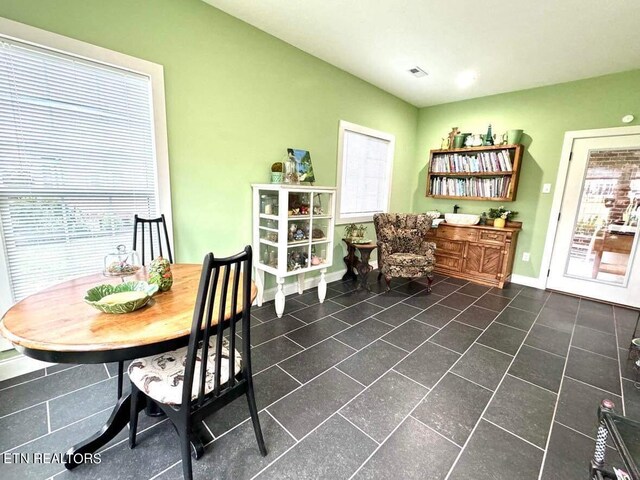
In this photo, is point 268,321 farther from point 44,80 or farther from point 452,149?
point 452,149

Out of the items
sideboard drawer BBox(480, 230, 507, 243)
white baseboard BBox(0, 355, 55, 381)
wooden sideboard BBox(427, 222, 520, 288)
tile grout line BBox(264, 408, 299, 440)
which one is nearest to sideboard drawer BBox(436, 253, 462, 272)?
wooden sideboard BBox(427, 222, 520, 288)

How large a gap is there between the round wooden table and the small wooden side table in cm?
243

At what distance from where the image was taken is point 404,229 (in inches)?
151

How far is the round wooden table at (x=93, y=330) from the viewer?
93 centimetres

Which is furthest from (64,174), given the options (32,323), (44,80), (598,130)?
(598,130)

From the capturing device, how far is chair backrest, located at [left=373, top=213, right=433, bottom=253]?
12.4 feet

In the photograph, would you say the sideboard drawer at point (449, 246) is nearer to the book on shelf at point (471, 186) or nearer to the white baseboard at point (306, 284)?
the book on shelf at point (471, 186)

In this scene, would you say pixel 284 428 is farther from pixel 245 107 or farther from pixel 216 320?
pixel 245 107

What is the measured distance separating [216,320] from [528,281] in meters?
4.38

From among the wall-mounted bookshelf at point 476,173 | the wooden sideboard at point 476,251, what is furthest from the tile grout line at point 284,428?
the wall-mounted bookshelf at point 476,173

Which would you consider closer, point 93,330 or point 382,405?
point 93,330

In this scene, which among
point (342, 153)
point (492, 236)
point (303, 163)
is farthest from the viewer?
point (492, 236)

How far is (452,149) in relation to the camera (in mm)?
4246

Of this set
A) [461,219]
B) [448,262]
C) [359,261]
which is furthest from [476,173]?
[359,261]
